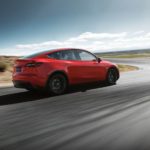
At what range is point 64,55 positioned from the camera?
10.2 meters

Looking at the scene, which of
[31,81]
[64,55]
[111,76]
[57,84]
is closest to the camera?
[31,81]

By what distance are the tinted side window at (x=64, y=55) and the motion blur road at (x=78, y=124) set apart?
2233mm

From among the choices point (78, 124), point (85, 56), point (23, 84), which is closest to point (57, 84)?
point (23, 84)

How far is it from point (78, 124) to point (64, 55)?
16.9 ft

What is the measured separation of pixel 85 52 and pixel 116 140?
7.04 meters

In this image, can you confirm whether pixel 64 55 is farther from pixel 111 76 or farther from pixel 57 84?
pixel 111 76

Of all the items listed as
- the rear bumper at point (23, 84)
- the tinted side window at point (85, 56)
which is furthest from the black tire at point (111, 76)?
the rear bumper at point (23, 84)

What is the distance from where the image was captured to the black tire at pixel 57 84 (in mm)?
9527

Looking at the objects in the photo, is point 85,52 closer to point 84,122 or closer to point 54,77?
point 54,77

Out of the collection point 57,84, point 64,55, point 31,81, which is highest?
point 64,55

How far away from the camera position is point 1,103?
8438 millimetres

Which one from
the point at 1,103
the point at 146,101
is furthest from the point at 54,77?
the point at 146,101

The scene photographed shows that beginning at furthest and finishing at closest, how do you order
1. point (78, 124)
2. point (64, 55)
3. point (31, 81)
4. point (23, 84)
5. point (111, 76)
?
point (111, 76)
point (64, 55)
point (23, 84)
point (31, 81)
point (78, 124)

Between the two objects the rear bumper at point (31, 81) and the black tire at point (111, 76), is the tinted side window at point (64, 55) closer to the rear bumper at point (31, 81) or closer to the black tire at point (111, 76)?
the rear bumper at point (31, 81)
